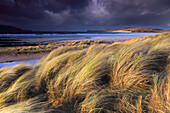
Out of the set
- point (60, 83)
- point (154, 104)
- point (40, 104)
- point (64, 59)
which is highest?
point (64, 59)

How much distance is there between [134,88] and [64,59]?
5.68 feet

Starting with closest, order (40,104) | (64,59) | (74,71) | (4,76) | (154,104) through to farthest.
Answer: (154,104)
(40,104)
(74,71)
(4,76)
(64,59)

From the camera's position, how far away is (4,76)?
2.26 m

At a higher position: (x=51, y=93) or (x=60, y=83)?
(x=60, y=83)

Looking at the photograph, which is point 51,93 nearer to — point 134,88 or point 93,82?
point 93,82

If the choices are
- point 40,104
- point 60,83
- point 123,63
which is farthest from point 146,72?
point 40,104

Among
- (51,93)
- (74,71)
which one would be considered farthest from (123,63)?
(51,93)

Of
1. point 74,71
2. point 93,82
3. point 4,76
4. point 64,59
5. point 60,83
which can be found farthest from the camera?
point 64,59

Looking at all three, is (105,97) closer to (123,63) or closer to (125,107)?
(125,107)

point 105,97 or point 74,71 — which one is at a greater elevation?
point 74,71

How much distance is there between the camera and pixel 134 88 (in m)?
1.59

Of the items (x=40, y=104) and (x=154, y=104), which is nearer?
(x=154, y=104)

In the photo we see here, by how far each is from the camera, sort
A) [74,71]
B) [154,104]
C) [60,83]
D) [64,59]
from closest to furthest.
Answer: [154,104] → [60,83] → [74,71] → [64,59]

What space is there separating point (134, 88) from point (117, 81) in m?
0.28
